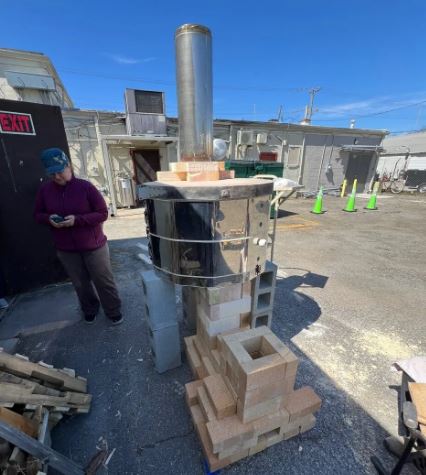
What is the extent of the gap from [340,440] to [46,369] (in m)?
2.14

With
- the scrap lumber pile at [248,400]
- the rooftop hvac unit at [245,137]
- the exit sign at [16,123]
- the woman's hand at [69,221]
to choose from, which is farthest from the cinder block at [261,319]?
the rooftop hvac unit at [245,137]

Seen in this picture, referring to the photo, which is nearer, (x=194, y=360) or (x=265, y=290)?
(x=194, y=360)

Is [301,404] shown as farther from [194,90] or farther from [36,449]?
[194,90]

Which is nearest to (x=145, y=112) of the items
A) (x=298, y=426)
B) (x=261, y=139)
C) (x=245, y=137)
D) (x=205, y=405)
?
(x=245, y=137)

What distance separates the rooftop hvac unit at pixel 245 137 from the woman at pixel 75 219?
871 cm

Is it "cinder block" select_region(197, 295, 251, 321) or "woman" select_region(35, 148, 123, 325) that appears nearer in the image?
"cinder block" select_region(197, 295, 251, 321)

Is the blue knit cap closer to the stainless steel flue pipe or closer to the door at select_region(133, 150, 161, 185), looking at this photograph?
the stainless steel flue pipe

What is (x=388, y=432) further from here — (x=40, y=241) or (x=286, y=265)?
(x=40, y=241)

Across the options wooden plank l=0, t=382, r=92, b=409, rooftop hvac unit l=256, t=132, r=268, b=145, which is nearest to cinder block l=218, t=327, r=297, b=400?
wooden plank l=0, t=382, r=92, b=409

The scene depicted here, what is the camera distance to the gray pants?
2.38 metres

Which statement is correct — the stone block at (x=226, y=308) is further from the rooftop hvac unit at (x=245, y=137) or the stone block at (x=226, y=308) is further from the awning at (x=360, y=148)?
the awning at (x=360, y=148)

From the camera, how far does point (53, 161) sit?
201cm

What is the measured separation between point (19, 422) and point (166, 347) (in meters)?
1.02

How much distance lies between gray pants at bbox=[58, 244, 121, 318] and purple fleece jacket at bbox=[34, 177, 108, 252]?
0.36 feet
